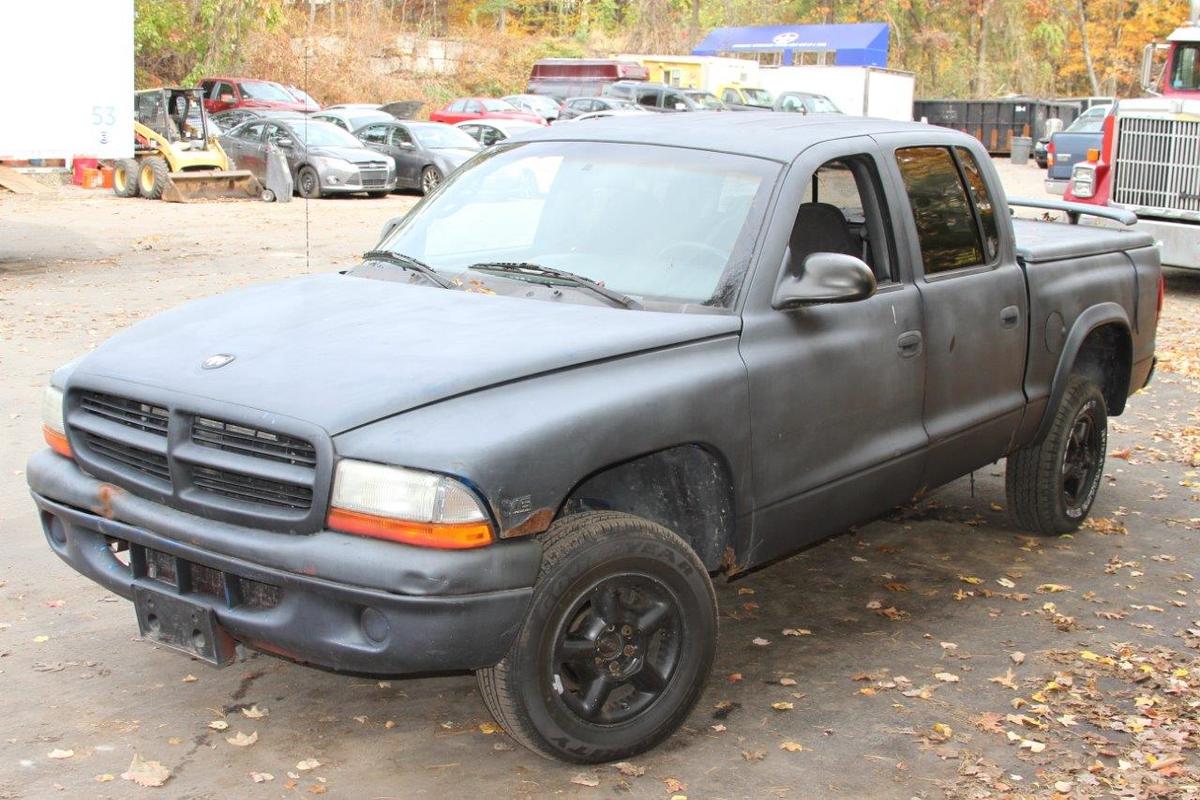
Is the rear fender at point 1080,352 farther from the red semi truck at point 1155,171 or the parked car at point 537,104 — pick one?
the parked car at point 537,104

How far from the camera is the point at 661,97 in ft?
137

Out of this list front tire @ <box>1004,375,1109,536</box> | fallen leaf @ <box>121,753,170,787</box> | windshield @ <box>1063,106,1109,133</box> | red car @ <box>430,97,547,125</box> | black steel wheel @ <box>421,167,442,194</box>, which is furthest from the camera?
red car @ <box>430,97,547,125</box>

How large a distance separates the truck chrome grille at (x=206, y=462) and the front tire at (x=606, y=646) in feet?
2.27

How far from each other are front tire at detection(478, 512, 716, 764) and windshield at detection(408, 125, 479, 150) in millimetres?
24511

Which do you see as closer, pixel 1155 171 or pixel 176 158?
pixel 1155 171

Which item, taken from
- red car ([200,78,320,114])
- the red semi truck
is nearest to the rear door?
the red semi truck

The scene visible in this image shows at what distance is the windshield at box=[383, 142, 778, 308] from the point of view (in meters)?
4.75

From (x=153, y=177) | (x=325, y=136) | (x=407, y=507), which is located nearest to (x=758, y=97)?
(x=325, y=136)

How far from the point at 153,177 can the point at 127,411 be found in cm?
2152

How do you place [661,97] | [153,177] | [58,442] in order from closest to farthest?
[58,442], [153,177], [661,97]

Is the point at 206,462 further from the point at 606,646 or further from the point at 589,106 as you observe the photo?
the point at 589,106

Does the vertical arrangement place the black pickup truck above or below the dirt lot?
above

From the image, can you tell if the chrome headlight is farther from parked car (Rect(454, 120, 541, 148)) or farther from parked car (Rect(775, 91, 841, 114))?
parked car (Rect(775, 91, 841, 114))

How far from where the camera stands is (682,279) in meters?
4.72
